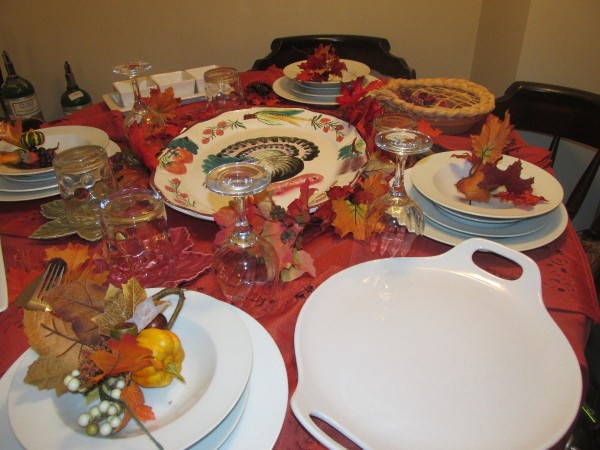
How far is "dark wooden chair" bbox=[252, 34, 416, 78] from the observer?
151 centimetres

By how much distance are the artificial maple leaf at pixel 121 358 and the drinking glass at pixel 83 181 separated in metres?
0.32

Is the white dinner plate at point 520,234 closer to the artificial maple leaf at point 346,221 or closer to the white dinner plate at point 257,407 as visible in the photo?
the artificial maple leaf at point 346,221

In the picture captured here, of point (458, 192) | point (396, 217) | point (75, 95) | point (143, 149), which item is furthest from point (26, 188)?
point (75, 95)

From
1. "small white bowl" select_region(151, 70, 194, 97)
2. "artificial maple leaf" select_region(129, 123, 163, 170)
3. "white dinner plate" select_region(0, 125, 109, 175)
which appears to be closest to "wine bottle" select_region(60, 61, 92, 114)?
"small white bowl" select_region(151, 70, 194, 97)

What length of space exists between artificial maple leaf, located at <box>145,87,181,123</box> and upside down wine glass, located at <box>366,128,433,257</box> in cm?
54

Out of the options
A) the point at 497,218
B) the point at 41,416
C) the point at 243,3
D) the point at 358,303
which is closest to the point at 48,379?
the point at 41,416

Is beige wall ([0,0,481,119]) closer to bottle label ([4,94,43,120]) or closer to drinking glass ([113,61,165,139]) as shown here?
bottle label ([4,94,43,120])

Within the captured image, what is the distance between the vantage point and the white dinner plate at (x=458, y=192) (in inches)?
24.7

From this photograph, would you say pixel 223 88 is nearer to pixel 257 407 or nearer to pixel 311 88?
pixel 311 88

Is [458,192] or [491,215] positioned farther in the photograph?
[458,192]

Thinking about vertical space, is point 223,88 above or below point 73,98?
above

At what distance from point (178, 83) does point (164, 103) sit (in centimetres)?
20

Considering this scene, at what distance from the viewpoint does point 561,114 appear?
1.12 meters

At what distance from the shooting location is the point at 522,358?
1.51 feet
